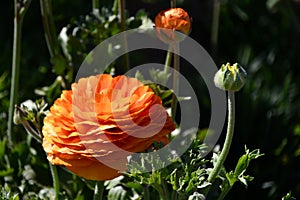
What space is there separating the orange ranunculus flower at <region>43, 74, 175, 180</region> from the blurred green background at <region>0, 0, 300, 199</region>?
1.16ft

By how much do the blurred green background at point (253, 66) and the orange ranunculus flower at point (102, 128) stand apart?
13.9 inches

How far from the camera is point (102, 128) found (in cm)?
83

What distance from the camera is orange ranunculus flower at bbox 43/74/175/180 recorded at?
0.84 m

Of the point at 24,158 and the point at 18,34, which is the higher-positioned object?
the point at 18,34

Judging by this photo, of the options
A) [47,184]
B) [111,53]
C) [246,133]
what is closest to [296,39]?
[246,133]

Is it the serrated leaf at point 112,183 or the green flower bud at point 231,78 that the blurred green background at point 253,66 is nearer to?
the serrated leaf at point 112,183

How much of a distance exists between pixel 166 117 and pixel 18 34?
0.31 metres

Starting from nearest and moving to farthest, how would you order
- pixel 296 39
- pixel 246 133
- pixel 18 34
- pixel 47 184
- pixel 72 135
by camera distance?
pixel 72 135 < pixel 18 34 < pixel 47 184 < pixel 246 133 < pixel 296 39

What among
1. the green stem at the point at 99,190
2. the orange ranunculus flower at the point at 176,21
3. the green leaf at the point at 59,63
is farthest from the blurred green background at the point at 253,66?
the orange ranunculus flower at the point at 176,21

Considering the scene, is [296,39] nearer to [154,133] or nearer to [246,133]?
[246,133]

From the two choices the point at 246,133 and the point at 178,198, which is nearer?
the point at 178,198

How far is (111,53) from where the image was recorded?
1.21m

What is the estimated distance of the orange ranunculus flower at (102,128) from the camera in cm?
84

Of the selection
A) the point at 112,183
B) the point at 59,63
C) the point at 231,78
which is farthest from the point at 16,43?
the point at 231,78
